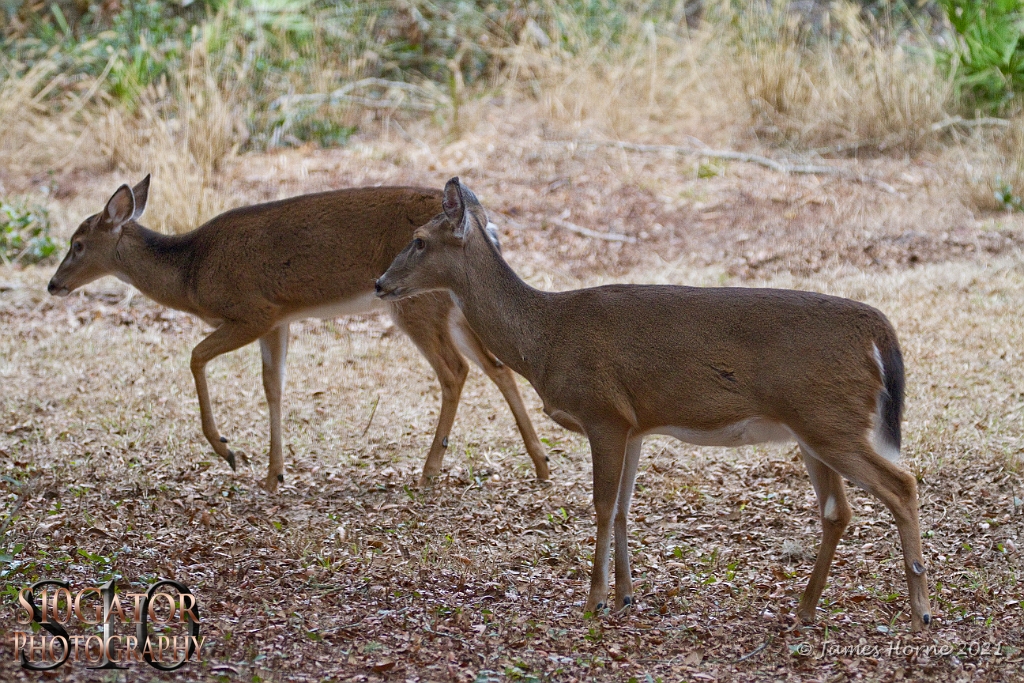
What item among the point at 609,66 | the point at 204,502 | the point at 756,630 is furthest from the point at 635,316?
the point at 609,66

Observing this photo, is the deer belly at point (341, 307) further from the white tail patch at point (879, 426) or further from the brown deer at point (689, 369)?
the white tail patch at point (879, 426)

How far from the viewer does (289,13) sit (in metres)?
15.1

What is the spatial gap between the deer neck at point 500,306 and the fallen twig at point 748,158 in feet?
23.5

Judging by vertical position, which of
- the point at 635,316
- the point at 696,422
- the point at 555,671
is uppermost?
the point at 635,316

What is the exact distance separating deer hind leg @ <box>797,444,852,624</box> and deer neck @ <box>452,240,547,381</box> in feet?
3.96

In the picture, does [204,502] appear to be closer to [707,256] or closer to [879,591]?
[879,591]

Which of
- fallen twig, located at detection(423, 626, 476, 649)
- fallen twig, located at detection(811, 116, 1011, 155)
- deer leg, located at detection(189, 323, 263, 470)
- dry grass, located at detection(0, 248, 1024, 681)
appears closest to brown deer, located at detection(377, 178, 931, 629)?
dry grass, located at detection(0, 248, 1024, 681)

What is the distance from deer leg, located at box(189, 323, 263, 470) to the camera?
6273mm

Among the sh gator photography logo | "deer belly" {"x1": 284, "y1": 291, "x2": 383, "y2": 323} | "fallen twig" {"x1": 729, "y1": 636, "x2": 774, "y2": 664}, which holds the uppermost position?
"deer belly" {"x1": 284, "y1": 291, "x2": 383, "y2": 323}

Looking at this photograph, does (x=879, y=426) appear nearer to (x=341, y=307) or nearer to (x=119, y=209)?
(x=341, y=307)

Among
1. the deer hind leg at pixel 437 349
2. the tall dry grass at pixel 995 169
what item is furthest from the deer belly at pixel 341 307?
the tall dry grass at pixel 995 169

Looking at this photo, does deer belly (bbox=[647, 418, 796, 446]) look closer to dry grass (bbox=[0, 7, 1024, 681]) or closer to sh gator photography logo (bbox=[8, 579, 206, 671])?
dry grass (bbox=[0, 7, 1024, 681])

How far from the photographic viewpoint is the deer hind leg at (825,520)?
455 cm

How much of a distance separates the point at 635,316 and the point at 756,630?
134 centimetres
